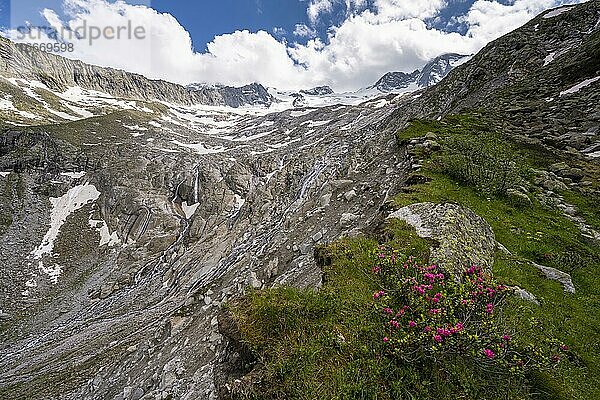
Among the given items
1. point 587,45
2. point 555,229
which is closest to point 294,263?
point 555,229

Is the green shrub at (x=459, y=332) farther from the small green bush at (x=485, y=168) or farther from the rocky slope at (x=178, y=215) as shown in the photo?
the small green bush at (x=485, y=168)

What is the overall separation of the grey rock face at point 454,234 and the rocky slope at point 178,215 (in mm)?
1762

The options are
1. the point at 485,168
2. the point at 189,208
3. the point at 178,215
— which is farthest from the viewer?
the point at 189,208

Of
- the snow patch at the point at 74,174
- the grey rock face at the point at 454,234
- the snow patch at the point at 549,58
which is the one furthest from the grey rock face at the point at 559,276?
the snow patch at the point at 74,174

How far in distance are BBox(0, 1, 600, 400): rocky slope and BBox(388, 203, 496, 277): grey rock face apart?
1762 millimetres

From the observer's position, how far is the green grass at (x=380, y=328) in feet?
17.2

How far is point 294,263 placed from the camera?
1823cm

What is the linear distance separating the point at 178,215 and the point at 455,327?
7710 centimetres

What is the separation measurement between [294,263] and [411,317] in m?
12.6

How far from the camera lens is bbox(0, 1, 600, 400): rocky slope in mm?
19828

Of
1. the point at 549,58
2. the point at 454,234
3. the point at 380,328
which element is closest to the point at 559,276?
the point at 454,234

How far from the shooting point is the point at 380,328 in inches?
237

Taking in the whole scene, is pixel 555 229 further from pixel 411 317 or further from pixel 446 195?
pixel 411 317

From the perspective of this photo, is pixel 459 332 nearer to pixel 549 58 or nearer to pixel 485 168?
pixel 485 168
